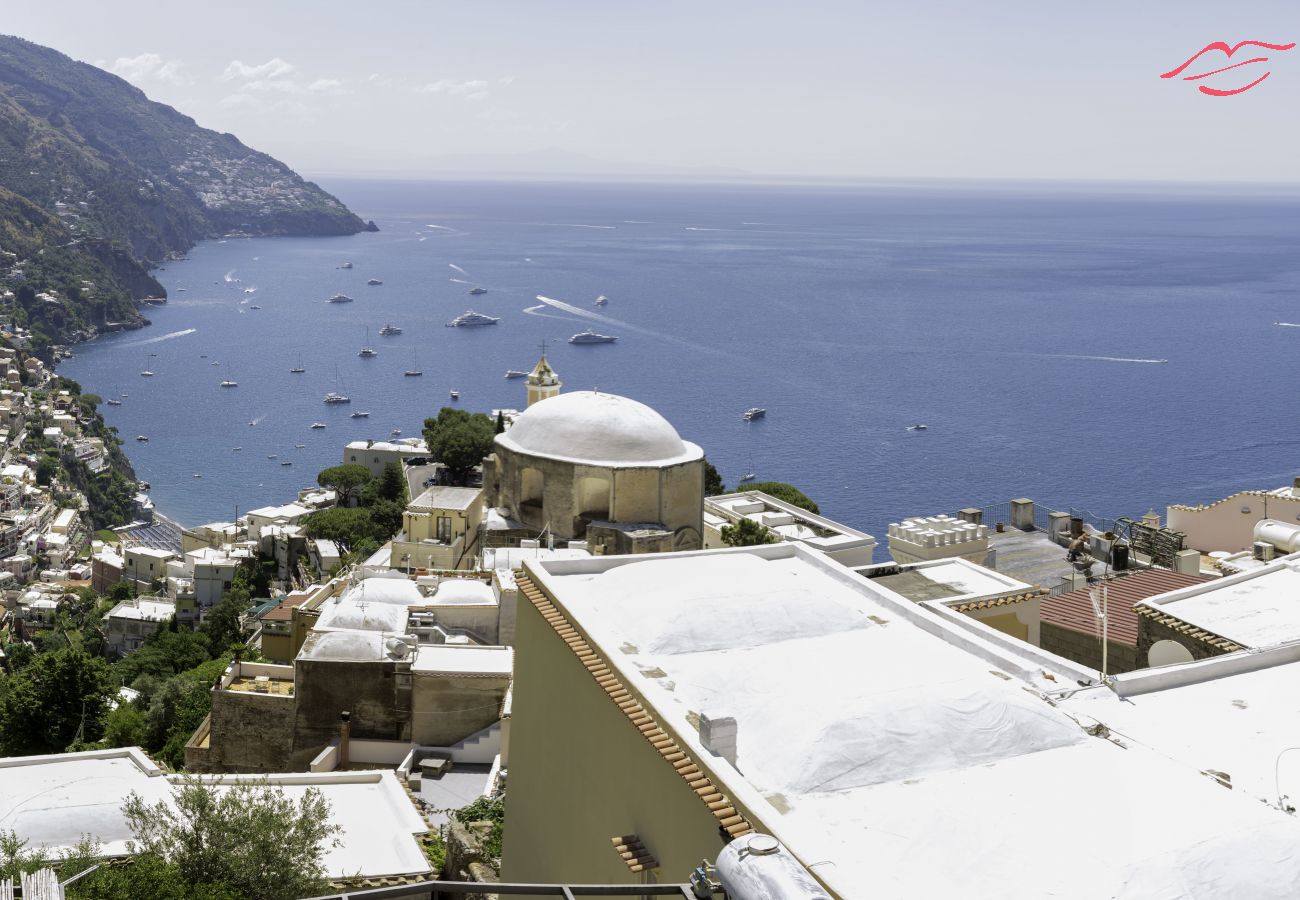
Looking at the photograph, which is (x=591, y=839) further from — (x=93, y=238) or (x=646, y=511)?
(x=93, y=238)

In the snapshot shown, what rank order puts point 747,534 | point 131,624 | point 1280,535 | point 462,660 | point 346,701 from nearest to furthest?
point 1280,535
point 346,701
point 462,660
point 747,534
point 131,624

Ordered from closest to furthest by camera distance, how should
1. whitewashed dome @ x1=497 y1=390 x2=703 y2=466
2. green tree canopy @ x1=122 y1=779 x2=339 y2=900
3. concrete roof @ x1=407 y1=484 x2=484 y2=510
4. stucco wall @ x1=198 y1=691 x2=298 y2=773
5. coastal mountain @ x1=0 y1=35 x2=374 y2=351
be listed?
1. green tree canopy @ x1=122 y1=779 x2=339 y2=900
2. stucco wall @ x1=198 y1=691 x2=298 y2=773
3. whitewashed dome @ x1=497 y1=390 x2=703 y2=466
4. concrete roof @ x1=407 y1=484 x2=484 y2=510
5. coastal mountain @ x1=0 y1=35 x2=374 y2=351

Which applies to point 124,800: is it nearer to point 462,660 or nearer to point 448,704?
point 448,704

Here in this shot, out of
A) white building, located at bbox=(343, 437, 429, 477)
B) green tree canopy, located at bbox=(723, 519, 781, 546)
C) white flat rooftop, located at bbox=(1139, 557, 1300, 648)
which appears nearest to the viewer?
white flat rooftop, located at bbox=(1139, 557, 1300, 648)

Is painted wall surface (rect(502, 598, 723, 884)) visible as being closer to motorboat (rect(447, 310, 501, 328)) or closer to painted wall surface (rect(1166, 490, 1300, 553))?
painted wall surface (rect(1166, 490, 1300, 553))

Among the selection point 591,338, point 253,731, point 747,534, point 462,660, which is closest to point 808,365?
point 591,338

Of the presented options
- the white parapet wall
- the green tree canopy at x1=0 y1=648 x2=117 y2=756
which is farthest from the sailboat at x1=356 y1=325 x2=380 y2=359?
the white parapet wall

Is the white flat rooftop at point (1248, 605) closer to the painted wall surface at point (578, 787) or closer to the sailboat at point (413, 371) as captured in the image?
the painted wall surface at point (578, 787)

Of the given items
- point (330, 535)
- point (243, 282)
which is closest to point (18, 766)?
point (330, 535)
